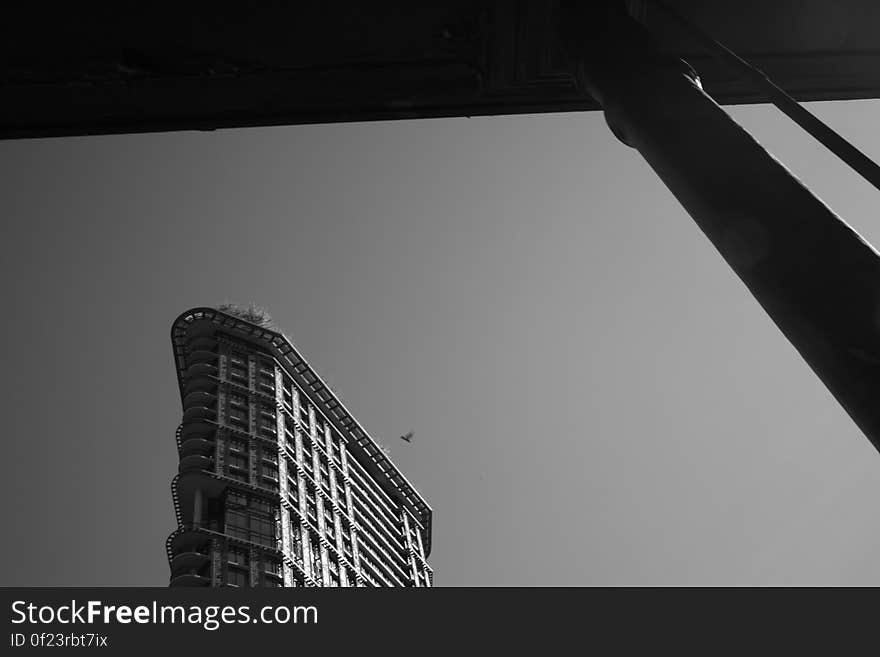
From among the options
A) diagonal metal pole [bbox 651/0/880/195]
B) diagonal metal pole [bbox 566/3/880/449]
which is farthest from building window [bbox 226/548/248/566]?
diagonal metal pole [bbox 651/0/880/195]

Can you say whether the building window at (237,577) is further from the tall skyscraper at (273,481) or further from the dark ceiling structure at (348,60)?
the dark ceiling structure at (348,60)

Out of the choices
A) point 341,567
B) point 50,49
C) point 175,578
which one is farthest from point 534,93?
point 341,567

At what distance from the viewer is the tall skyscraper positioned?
50.3 metres

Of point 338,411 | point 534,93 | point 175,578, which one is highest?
point 338,411

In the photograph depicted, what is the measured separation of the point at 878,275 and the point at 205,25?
2.53 metres

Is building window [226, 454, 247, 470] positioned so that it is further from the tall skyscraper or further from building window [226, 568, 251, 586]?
building window [226, 568, 251, 586]

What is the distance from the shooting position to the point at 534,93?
3182mm

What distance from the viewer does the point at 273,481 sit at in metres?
55.4

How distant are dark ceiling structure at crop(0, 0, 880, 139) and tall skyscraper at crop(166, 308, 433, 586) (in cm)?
4809

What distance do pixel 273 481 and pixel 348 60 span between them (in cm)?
5489

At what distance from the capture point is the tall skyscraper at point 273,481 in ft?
165

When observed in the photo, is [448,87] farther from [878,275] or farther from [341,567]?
[341,567]

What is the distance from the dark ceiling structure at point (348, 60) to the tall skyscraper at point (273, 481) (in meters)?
48.1

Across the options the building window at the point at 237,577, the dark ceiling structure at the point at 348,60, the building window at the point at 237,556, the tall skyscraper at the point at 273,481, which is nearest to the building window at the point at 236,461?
the tall skyscraper at the point at 273,481
